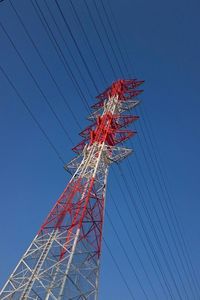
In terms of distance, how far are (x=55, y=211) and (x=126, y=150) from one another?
252 inches

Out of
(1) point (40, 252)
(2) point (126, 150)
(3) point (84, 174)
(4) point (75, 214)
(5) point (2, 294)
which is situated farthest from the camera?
(2) point (126, 150)

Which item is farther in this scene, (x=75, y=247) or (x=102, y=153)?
(x=102, y=153)

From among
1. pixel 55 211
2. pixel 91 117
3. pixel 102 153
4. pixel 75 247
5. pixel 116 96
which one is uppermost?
pixel 116 96

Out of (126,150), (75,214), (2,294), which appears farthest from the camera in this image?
(126,150)

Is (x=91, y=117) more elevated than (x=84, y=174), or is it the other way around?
(x=91, y=117)

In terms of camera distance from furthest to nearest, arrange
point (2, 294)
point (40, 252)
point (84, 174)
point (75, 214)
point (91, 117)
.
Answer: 1. point (91, 117)
2. point (84, 174)
3. point (75, 214)
4. point (40, 252)
5. point (2, 294)

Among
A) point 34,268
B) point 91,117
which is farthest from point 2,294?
point 91,117

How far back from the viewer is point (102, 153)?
24.7 m

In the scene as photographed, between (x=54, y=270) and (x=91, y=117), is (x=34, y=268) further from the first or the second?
(x=91, y=117)

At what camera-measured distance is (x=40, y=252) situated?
19.2 meters

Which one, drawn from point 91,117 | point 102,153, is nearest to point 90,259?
point 102,153

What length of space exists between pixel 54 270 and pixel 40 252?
54.8 inches

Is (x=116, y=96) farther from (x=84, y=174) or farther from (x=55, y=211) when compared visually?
(x=55, y=211)

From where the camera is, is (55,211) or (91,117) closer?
(55,211)
